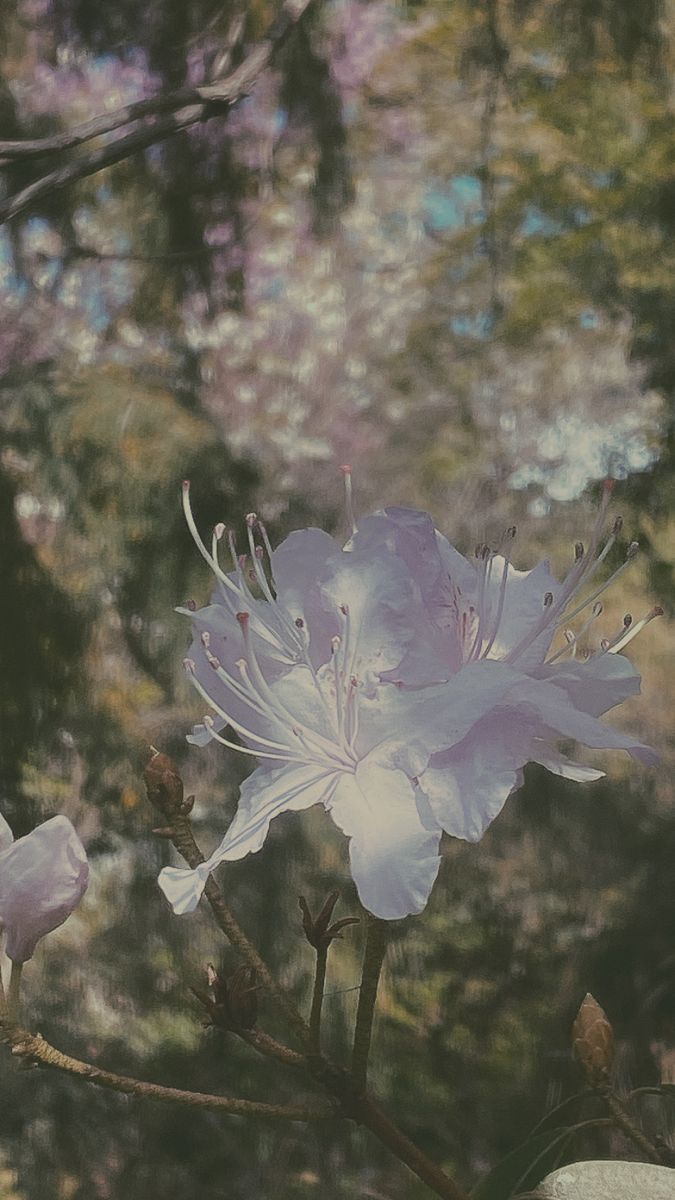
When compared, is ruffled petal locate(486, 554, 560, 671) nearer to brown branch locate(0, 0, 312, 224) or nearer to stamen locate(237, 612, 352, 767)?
stamen locate(237, 612, 352, 767)

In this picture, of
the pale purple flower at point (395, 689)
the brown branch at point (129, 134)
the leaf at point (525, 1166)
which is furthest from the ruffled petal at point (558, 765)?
the brown branch at point (129, 134)

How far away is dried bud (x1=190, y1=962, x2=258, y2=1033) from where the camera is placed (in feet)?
1.29

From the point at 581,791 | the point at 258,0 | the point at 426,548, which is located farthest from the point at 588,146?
the point at 426,548

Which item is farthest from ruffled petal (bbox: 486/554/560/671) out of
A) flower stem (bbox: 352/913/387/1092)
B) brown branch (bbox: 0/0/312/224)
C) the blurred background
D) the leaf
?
the blurred background

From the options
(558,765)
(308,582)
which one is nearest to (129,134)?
(308,582)

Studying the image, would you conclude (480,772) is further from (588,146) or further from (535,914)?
(588,146)

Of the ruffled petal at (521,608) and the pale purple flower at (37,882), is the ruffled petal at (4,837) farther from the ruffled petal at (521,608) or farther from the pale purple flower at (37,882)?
the ruffled petal at (521,608)

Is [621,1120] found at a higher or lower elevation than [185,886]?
lower

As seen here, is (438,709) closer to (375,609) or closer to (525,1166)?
(375,609)

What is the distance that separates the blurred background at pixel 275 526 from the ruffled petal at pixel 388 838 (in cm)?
83

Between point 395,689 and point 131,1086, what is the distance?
0.16 m

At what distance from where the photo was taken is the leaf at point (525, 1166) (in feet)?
Result: 1.79

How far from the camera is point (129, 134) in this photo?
0.84 metres

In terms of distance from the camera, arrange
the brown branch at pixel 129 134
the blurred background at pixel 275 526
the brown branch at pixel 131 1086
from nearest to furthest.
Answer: the brown branch at pixel 131 1086
the brown branch at pixel 129 134
the blurred background at pixel 275 526
